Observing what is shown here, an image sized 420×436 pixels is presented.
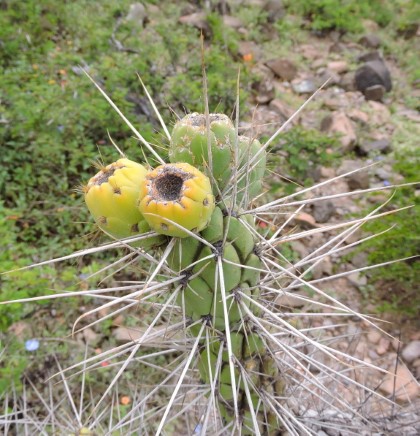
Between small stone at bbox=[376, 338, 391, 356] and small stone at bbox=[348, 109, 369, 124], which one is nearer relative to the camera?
small stone at bbox=[376, 338, 391, 356]

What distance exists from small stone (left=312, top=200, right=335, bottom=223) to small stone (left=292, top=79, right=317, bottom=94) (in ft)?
6.97

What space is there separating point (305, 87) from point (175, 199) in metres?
4.81

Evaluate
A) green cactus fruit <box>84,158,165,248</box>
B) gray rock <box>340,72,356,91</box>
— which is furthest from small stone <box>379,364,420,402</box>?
gray rock <box>340,72,356,91</box>

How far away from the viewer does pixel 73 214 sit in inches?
126

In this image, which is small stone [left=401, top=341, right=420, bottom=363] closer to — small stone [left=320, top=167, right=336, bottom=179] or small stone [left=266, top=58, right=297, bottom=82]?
small stone [left=320, top=167, right=336, bottom=179]

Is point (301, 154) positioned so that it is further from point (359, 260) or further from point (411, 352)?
point (411, 352)

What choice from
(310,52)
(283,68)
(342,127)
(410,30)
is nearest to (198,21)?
(283,68)

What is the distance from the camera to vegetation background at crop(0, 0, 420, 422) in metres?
2.68

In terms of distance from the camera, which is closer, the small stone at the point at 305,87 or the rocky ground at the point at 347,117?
the rocky ground at the point at 347,117

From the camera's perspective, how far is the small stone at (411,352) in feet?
8.66

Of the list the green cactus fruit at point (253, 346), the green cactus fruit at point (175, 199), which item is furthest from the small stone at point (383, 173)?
the green cactus fruit at point (175, 199)

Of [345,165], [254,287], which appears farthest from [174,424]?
[345,165]

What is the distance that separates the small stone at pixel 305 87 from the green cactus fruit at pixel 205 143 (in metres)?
4.53

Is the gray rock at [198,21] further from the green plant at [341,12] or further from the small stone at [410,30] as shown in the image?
the small stone at [410,30]
